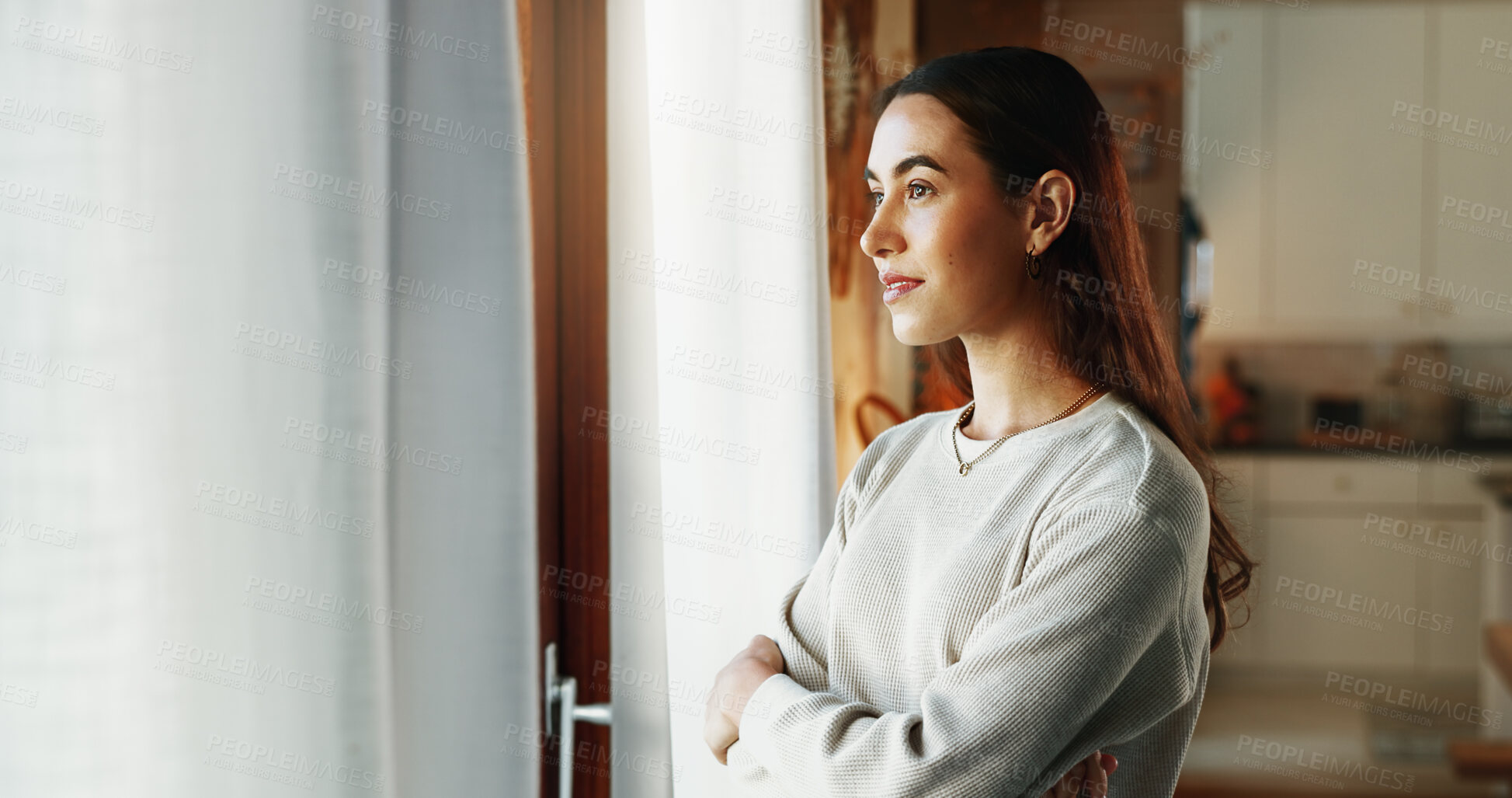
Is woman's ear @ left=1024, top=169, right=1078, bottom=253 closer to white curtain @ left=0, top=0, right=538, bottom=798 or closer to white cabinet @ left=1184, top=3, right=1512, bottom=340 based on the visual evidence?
white curtain @ left=0, top=0, right=538, bottom=798

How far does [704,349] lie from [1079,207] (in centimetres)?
55

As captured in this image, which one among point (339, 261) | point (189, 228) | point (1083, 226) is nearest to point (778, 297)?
point (1083, 226)

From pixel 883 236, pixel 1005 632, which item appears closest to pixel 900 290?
pixel 883 236

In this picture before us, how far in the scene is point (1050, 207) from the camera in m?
1.07

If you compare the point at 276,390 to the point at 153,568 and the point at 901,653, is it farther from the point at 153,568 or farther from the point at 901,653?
the point at 901,653

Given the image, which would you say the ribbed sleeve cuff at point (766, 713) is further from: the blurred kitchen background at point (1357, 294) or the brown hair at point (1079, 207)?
the blurred kitchen background at point (1357, 294)

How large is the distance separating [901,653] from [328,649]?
0.55 metres

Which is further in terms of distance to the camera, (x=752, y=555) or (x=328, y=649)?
(x=752, y=555)

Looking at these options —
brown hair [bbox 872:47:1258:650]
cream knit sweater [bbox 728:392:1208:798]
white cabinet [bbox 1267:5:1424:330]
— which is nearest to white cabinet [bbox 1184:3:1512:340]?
white cabinet [bbox 1267:5:1424:330]

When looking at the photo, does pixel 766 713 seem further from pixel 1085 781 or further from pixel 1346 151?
pixel 1346 151

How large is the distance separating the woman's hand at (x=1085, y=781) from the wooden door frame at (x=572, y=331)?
59 cm

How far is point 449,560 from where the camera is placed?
2.86 ft

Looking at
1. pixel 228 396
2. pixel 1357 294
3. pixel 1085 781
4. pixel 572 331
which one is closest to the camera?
pixel 228 396

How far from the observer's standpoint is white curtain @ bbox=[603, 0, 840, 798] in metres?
1.34
